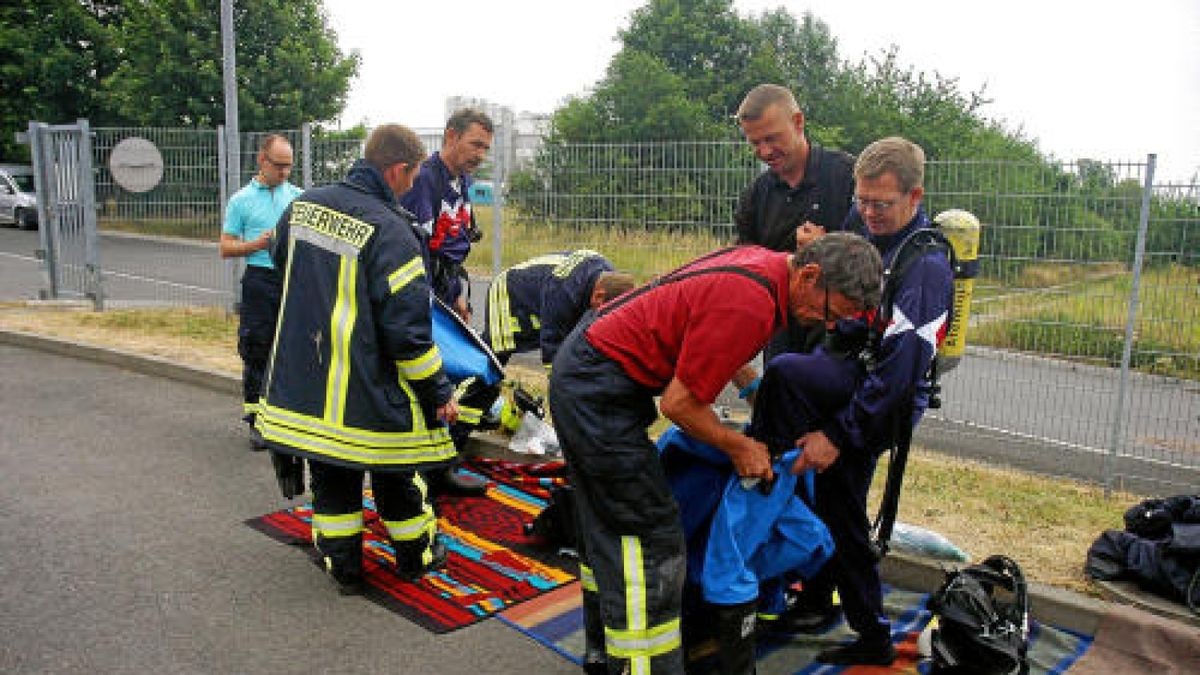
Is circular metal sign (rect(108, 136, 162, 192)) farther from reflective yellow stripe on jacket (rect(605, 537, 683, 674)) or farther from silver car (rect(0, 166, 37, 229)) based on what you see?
silver car (rect(0, 166, 37, 229))

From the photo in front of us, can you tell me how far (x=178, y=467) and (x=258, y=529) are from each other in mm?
1392

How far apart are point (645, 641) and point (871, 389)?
116 cm

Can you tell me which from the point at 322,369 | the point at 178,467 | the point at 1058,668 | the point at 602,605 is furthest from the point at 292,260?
the point at 1058,668

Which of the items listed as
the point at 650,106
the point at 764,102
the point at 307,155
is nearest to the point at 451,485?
the point at 764,102

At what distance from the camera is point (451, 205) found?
5836mm

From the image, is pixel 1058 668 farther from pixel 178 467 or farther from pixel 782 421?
pixel 178 467

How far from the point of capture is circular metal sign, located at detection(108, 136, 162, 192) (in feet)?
37.2

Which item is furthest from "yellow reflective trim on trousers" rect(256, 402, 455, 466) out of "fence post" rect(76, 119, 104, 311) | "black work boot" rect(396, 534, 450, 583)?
"fence post" rect(76, 119, 104, 311)

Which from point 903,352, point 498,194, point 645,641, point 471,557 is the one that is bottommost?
point 471,557

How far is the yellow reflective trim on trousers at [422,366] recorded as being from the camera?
4086 mm

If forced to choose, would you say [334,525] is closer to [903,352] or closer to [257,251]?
[903,352]

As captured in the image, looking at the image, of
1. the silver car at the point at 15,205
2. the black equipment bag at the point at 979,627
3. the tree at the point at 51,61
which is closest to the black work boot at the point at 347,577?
the black equipment bag at the point at 979,627

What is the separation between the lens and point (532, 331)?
5.64 metres

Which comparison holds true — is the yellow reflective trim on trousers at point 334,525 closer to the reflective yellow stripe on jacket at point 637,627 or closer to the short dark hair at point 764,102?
the reflective yellow stripe on jacket at point 637,627
